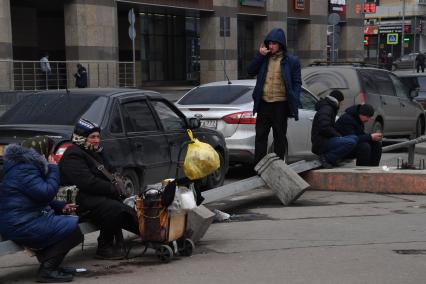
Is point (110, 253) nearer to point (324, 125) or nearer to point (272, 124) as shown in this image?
point (272, 124)

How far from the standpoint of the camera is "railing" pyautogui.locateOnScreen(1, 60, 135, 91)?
21.8 metres

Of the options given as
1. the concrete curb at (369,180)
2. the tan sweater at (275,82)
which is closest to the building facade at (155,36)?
the concrete curb at (369,180)

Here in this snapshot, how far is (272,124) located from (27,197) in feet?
14.5

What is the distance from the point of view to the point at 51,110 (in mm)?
7621

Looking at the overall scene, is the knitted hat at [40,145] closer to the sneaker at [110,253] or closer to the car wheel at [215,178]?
the sneaker at [110,253]

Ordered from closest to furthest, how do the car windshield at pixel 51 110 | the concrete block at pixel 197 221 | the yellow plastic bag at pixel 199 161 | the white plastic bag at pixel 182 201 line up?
the white plastic bag at pixel 182 201
the concrete block at pixel 197 221
the yellow plastic bag at pixel 199 161
the car windshield at pixel 51 110

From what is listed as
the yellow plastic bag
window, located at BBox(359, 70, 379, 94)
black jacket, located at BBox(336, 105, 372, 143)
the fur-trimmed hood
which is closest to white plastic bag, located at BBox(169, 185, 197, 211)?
the yellow plastic bag

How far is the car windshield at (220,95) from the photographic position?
11.1m

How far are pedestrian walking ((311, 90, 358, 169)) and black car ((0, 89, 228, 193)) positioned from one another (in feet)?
7.23

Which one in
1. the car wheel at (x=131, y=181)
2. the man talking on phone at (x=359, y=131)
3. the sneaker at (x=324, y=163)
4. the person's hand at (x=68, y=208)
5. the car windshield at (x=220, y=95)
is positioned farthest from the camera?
the car windshield at (x=220, y=95)

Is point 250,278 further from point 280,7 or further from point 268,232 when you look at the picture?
point 280,7

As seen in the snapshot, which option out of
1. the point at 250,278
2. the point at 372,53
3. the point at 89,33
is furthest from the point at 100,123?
the point at 372,53

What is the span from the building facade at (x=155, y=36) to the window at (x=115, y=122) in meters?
14.3

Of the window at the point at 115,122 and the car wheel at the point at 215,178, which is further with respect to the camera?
the car wheel at the point at 215,178
